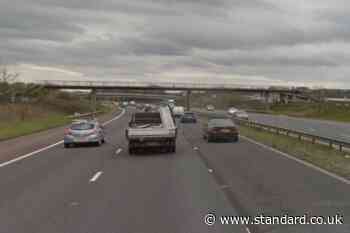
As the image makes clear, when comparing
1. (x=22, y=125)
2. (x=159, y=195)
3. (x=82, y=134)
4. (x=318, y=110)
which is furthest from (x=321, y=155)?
(x=318, y=110)

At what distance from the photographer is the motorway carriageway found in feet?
32.9

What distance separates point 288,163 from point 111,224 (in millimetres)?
13188

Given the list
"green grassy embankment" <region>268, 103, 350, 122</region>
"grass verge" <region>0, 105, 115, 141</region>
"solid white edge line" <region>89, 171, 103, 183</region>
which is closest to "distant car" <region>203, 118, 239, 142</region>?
"grass verge" <region>0, 105, 115, 141</region>

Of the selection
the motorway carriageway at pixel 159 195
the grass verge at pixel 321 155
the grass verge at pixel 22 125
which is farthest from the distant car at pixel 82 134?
the motorway carriageway at pixel 159 195

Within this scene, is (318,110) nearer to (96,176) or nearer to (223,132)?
(223,132)

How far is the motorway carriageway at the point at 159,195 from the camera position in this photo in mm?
10023

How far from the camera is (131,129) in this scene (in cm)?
2831

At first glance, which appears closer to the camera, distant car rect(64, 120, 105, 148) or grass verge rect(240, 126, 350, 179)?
grass verge rect(240, 126, 350, 179)

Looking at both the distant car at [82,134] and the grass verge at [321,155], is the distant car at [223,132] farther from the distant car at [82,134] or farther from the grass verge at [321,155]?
the distant car at [82,134]

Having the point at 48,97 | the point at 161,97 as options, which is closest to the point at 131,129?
the point at 48,97

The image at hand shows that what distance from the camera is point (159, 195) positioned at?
45.3 ft

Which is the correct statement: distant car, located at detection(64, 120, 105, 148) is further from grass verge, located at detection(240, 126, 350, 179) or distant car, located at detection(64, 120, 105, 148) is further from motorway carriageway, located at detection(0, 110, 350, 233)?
motorway carriageway, located at detection(0, 110, 350, 233)

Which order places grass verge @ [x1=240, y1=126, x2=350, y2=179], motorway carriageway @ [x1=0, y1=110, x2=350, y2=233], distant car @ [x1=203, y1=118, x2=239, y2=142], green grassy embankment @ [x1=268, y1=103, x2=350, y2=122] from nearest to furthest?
motorway carriageway @ [x1=0, y1=110, x2=350, y2=233]
grass verge @ [x1=240, y1=126, x2=350, y2=179]
distant car @ [x1=203, y1=118, x2=239, y2=142]
green grassy embankment @ [x1=268, y1=103, x2=350, y2=122]

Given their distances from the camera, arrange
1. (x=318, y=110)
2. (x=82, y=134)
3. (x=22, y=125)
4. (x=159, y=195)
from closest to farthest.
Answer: (x=159, y=195) < (x=82, y=134) < (x=22, y=125) < (x=318, y=110)
